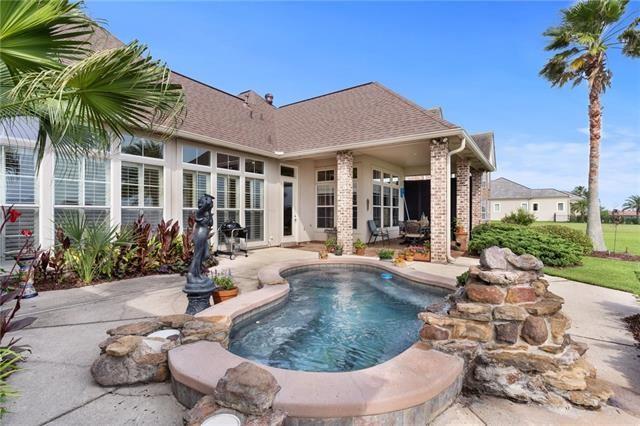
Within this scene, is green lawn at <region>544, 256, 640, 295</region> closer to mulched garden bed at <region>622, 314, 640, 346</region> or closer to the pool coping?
mulched garden bed at <region>622, 314, 640, 346</region>

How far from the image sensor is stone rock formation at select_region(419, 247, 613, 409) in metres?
2.43

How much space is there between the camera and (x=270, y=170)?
37.1 ft

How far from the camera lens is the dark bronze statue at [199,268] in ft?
12.7

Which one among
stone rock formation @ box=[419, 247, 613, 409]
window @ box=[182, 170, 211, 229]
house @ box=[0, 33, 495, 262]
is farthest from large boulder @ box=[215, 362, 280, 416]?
window @ box=[182, 170, 211, 229]

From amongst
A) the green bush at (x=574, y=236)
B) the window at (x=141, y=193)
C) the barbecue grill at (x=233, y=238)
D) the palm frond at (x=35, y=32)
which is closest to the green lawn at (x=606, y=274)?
the green bush at (x=574, y=236)

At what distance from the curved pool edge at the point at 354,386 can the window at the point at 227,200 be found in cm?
733

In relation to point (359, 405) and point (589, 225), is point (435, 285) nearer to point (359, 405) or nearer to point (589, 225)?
point (359, 405)

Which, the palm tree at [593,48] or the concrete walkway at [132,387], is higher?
the palm tree at [593,48]

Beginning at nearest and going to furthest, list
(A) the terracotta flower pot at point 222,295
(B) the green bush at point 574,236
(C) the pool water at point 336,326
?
(C) the pool water at point 336,326 < (A) the terracotta flower pot at point 222,295 < (B) the green bush at point 574,236

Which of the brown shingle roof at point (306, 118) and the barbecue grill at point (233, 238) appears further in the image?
the barbecue grill at point (233, 238)

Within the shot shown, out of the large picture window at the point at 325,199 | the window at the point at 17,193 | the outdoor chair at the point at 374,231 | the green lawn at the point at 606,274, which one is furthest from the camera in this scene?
the large picture window at the point at 325,199

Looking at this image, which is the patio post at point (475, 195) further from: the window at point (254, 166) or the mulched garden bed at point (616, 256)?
the window at point (254, 166)

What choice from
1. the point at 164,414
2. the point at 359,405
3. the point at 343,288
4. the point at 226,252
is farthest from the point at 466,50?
the point at 164,414

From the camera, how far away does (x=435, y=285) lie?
5734mm
